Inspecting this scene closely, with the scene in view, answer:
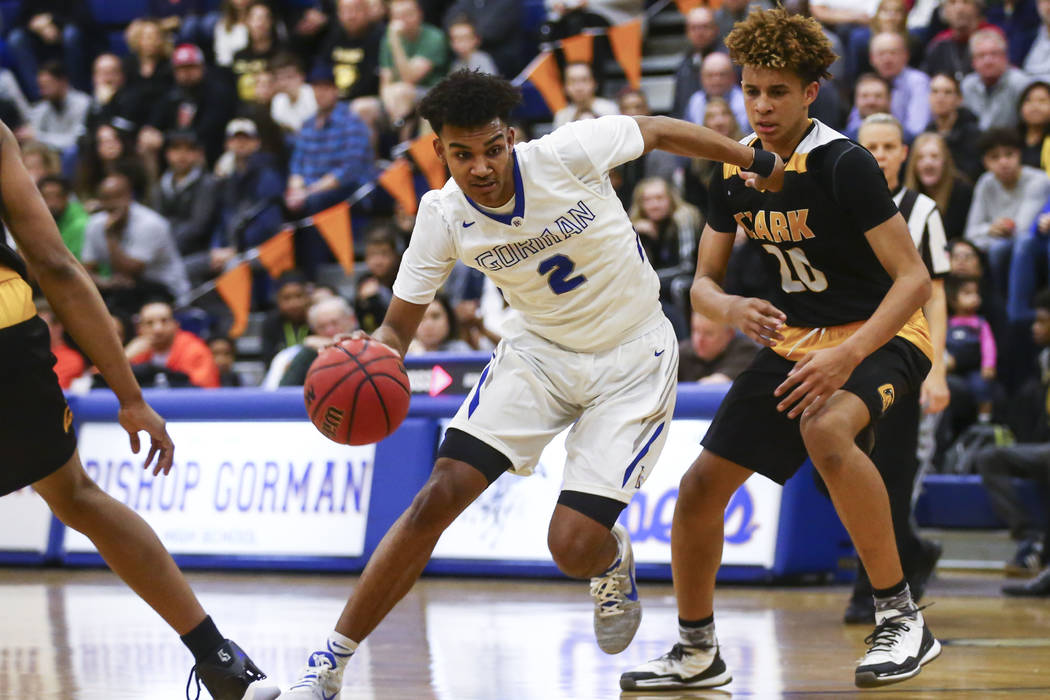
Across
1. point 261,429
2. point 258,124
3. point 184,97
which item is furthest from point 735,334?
point 184,97

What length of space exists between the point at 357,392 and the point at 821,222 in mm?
1702

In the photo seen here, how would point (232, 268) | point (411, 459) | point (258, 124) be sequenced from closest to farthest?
1. point (411, 459)
2. point (232, 268)
3. point (258, 124)

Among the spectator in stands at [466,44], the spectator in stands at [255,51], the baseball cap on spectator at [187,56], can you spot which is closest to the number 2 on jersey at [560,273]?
the spectator in stands at [466,44]

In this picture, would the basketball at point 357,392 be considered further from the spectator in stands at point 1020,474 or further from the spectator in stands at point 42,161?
the spectator in stands at point 42,161

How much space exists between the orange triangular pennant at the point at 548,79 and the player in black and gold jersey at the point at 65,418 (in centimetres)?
963

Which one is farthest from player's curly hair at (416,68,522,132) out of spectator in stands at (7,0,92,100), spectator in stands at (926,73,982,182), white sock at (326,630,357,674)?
spectator in stands at (7,0,92,100)

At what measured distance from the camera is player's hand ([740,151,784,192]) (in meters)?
5.00

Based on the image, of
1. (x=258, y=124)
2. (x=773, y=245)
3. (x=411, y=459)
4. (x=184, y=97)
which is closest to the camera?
(x=773, y=245)

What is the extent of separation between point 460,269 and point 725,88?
2673mm

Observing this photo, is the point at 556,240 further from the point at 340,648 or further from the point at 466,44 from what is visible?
the point at 466,44

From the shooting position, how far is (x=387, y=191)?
13789 millimetres

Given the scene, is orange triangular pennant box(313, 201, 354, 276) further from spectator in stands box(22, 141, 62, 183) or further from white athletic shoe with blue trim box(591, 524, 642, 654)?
white athletic shoe with blue trim box(591, 524, 642, 654)

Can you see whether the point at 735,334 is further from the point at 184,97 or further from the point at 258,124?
the point at 184,97

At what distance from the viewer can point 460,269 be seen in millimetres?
12141
